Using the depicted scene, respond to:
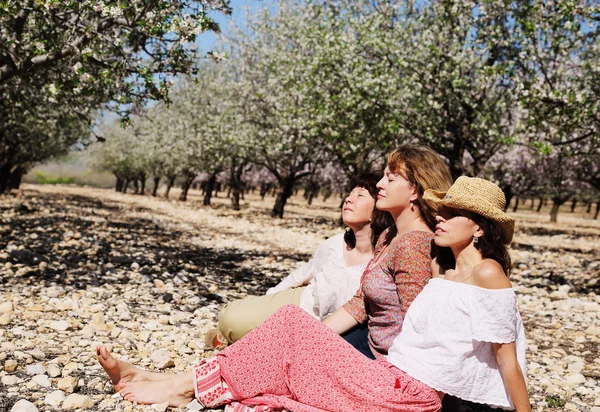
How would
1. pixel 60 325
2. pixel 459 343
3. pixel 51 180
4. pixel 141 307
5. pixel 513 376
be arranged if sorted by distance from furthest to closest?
1. pixel 51 180
2. pixel 141 307
3. pixel 60 325
4. pixel 459 343
5. pixel 513 376

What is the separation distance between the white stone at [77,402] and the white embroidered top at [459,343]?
2.94 m

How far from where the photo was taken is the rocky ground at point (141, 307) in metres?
5.48

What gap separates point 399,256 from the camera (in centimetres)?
443

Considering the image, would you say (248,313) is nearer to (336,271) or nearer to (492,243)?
(336,271)

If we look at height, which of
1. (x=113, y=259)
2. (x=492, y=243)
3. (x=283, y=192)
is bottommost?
(x=113, y=259)

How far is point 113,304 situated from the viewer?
8.49m

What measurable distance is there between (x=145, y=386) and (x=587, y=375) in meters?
5.79

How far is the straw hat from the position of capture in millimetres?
3949

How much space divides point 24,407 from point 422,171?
4.16 meters

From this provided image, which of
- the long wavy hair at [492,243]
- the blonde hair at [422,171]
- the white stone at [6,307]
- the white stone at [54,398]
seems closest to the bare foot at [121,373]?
the white stone at [54,398]

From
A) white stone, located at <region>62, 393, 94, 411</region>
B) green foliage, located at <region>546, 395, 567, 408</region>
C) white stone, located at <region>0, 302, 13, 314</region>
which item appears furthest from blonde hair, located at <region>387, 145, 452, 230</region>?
white stone, located at <region>0, 302, 13, 314</region>

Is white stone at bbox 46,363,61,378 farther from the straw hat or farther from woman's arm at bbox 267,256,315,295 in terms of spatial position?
the straw hat

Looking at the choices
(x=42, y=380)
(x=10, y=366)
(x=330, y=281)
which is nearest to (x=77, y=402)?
(x=42, y=380)

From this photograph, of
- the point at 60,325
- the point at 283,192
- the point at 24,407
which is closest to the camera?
the point at 24,407
